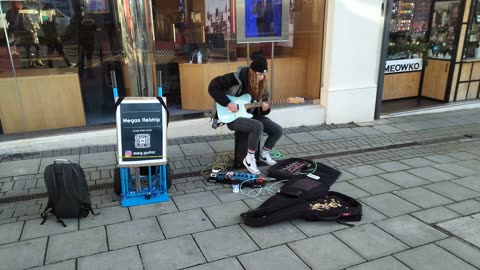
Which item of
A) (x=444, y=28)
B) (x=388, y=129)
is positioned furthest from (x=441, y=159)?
(x=444, y=28)

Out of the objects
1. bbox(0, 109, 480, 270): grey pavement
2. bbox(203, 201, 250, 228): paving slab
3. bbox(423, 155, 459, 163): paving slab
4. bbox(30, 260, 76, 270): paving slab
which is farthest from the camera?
bbox(423, 155, 459, 163): paving slab

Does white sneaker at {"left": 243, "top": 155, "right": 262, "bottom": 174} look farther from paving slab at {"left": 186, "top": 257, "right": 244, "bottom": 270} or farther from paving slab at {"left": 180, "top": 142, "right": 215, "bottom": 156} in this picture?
Answer: paving slab at {"left": 186, "top": 257, "right": 244, "bottom": 270}

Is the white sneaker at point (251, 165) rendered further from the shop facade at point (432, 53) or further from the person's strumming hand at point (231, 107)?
the shop facade at point (432, 53)

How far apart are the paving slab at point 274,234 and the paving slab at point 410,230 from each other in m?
0.82

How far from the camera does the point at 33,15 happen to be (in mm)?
5797

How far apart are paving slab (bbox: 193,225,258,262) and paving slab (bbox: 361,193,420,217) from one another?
144 centimetres

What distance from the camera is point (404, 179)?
4.50m

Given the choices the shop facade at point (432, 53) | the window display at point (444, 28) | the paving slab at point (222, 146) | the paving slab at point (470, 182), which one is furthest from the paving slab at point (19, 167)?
the window display at point (444, 28)

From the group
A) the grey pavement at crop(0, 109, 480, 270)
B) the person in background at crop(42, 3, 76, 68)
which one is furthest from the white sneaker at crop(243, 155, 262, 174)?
the person in background at crop(42, 3, 76, 68)

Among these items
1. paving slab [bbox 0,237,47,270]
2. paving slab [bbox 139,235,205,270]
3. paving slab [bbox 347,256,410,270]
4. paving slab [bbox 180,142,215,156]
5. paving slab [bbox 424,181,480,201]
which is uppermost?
paving slab [bbox 180,142,215,156]

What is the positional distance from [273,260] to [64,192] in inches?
77.4

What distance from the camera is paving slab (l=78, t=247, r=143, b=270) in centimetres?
285

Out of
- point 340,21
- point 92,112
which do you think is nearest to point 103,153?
point 92,112

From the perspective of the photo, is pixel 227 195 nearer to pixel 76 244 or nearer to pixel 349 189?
pixel 349 189
